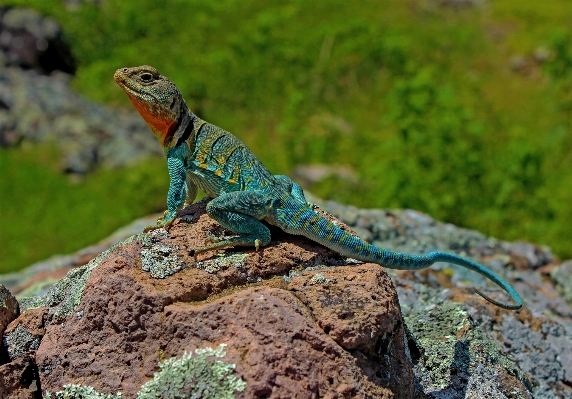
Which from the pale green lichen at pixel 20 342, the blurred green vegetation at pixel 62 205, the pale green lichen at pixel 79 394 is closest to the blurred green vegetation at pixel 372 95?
the blurred green vegetation at pixel 62 205

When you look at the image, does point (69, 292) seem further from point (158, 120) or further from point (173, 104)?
point (173, 104)

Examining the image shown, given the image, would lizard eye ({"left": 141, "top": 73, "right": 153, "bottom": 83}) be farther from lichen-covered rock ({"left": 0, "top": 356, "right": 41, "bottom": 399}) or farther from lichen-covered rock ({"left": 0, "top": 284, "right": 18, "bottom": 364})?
lichen-covered rock ({"left": 0, "top": 356, "right": 41, "bottom": 399})

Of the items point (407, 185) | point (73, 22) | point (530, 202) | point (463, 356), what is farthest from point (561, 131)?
point (73, 22)

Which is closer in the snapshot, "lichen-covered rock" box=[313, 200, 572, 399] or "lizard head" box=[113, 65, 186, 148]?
"lichen-covered rock" box=[313, 200, 572, 399]

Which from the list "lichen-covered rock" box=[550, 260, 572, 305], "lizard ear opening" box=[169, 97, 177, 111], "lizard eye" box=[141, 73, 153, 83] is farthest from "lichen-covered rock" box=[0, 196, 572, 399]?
"lichen-covered rock" box=[550, 260, 572, 305]

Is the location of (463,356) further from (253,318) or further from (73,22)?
(73,22)

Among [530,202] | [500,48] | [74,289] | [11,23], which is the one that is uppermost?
[500,48]

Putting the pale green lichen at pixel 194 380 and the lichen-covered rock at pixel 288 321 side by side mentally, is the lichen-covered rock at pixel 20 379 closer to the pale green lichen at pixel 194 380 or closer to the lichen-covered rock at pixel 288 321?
the lichen-covered rock at pixel 288 321
